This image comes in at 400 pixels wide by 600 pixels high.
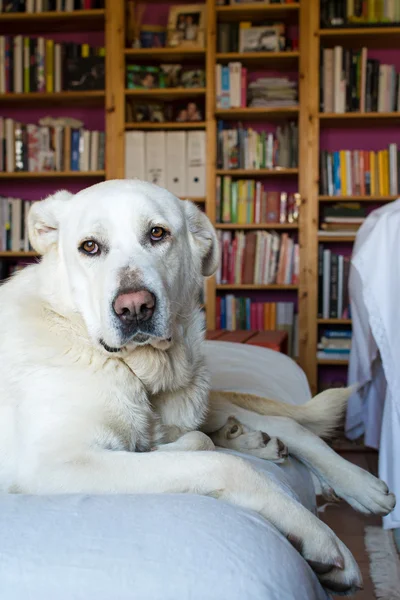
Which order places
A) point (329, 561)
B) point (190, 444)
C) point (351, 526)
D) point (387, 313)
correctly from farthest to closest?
point (351, 526)
point (387, 313)
point (190, 444)
point (329, 561)

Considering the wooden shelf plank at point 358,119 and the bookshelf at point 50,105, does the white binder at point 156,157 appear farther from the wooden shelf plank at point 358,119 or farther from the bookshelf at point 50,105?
the wooden shelf plank at point 358,119

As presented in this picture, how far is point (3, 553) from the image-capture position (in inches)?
24.5

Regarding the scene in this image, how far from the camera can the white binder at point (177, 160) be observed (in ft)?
14.7

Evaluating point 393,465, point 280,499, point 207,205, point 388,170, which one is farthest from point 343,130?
point 280,499

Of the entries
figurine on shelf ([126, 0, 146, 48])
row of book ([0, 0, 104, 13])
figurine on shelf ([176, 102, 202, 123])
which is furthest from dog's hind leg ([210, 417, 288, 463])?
row of book ([0, 0, 104, 13])

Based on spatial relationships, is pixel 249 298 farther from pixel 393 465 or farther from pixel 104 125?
pixel 393 465

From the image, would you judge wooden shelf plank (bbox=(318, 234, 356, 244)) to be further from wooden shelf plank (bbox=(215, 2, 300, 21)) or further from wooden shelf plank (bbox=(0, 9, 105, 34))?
wooden shelf plank (bbox=(0, 9, 105, 34))

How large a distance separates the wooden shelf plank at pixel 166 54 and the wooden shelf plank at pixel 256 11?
0.28 m

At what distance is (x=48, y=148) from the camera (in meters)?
4.58

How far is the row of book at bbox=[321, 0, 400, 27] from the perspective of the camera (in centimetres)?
432

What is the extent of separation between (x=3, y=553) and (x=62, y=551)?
0.05m

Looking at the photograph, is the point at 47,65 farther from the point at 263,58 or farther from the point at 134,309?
the point at 134,309

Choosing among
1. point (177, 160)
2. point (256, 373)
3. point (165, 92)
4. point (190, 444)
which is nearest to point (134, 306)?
point (190, 444)

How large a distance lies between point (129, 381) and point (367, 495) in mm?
486
